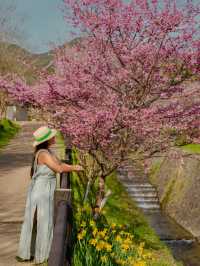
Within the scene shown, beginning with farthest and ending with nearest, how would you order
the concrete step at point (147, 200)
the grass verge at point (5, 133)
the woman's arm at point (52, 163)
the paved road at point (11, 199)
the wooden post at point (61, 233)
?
the grass verge at point (5, 133)
the concrete step at point (147, 200)
the paved road at point (11, 199)
the woman's arm at point (52, 163)
the wooden post at point (61, 233)

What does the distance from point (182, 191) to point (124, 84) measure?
11.0 meters

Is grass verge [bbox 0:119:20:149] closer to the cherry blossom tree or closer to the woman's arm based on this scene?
the cherry blossom tree

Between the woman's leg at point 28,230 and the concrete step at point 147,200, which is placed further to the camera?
the concrete step at point 147,200

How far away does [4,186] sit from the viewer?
12.3 m

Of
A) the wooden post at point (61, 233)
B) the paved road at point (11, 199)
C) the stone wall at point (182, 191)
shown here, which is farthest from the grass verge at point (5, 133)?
the wooden post at point (61, 233)

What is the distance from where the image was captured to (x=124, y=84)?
8312 mm

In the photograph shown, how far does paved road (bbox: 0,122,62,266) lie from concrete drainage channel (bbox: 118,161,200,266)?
112 inches

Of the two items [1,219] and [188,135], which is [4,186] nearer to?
[1,219]

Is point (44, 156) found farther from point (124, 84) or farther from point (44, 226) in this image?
point (124, 84)

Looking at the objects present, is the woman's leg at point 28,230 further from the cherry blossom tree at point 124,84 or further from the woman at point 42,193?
the cherry blossom tree at point 124,84

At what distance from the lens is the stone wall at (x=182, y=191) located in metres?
16.1

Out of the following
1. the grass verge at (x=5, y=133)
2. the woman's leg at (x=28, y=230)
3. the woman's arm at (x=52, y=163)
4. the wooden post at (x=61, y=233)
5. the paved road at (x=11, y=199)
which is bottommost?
the grass verge at (x=5, y=133)

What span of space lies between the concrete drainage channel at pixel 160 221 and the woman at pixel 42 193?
3.90 metres

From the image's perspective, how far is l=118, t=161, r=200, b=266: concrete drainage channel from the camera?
44.5 feet
